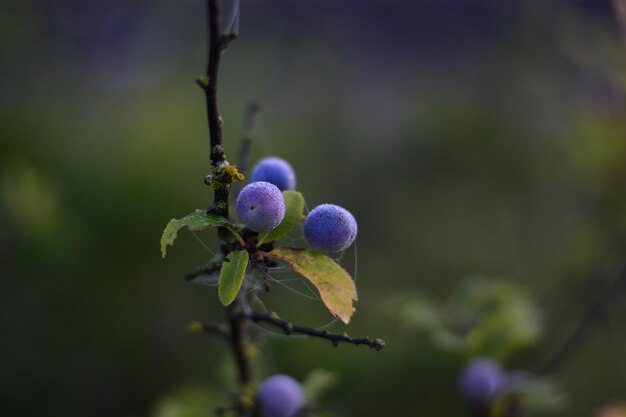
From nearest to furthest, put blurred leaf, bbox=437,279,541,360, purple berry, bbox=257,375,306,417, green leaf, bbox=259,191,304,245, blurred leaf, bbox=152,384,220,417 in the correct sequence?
green leaf, bbox=259,191,304,245, purple berry, bbox=257,375,306,417, blurred leaf, bbox=152,384,220,417, blurred leaf, bbox=437,279,541,360

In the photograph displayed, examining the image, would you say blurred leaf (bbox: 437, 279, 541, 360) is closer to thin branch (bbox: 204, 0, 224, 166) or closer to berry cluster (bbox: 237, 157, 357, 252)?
berry cluster (bbox: 237, 157, 357, 252)

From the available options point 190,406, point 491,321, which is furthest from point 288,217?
point 491,321

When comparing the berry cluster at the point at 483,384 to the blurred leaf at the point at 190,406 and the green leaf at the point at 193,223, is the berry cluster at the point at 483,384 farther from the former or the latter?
the green leaf at the point at 193,223

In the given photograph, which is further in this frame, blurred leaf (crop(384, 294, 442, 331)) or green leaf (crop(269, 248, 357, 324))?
blurred leaf (crop(384, 294, 442, 331))

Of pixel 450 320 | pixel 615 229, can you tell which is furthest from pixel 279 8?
pixel 450 320

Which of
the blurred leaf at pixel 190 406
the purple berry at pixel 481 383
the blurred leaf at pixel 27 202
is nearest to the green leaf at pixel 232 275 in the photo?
the blurred leaf at pixel 190 406

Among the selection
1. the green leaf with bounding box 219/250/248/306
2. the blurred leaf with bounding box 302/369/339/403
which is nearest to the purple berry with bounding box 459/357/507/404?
the blurred leaf with bounding box 302/369/339/403

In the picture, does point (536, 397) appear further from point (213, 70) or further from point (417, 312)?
point (213, 70)

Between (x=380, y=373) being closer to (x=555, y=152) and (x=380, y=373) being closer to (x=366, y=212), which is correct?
(x=366, y=212)
